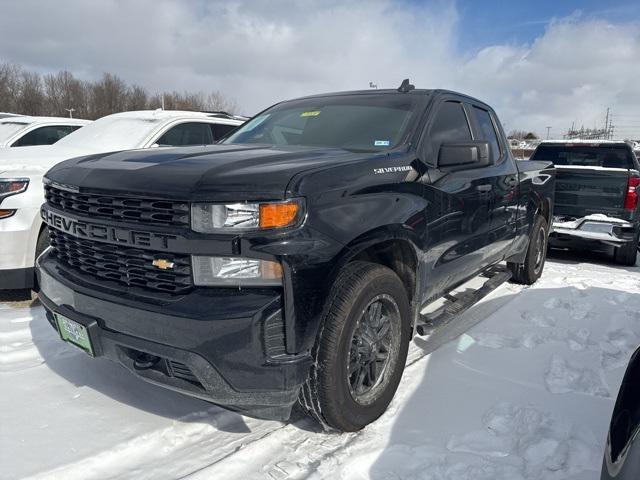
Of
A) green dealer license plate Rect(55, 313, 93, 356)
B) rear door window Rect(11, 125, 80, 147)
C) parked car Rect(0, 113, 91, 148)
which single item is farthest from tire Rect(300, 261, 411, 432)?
rear door window Rect(11, 125, 80, 147)

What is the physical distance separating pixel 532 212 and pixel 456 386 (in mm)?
2783

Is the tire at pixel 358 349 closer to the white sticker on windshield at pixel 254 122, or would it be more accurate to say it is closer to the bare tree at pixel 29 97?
the white sticker on windshield at pixel 254 122

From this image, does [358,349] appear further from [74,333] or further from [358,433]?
[74,333]

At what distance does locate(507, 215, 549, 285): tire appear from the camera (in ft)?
18.6

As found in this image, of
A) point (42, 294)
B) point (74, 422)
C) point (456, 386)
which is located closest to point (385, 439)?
point (456, 386)

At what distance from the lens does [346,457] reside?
2.55 m

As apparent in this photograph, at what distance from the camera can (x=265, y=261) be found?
2.15 m

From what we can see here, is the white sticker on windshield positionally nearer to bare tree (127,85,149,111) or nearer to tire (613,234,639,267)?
tire (613,234,639,267)

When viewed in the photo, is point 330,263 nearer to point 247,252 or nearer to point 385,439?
point 247,252

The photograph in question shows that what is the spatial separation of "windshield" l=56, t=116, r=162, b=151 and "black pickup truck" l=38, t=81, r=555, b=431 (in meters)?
3.09

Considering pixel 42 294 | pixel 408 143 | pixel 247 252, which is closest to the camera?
pixel 247 252

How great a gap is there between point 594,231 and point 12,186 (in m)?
6.77

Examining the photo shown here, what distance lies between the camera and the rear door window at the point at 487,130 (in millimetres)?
4387

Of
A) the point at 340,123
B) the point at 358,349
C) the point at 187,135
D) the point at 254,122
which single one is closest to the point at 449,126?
the point at 340,123
